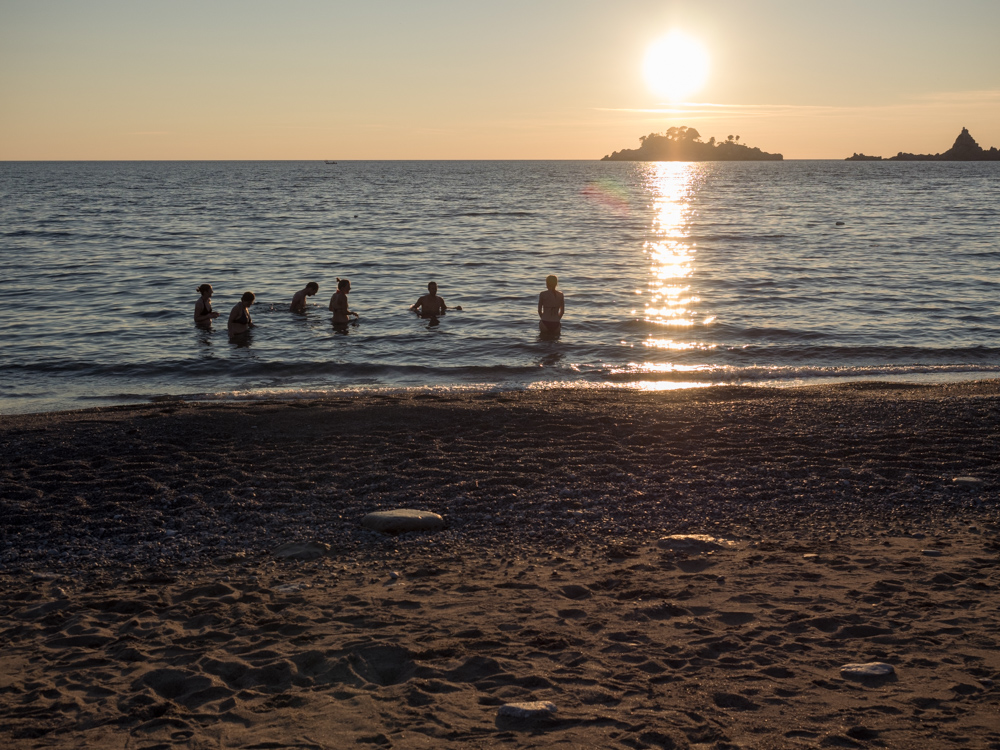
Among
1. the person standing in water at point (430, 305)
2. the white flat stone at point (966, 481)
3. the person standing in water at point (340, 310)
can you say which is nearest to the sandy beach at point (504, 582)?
the white flat stone at point (966, 481)

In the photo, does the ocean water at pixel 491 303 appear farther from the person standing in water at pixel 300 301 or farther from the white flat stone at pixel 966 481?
the white flat stone at pixel 966 481

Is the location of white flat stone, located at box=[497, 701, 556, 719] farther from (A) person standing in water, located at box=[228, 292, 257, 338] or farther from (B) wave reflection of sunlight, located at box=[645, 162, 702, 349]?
(A) person standing in water, located at box=[228, 292, 257, 338]

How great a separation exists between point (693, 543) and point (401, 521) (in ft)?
7.53

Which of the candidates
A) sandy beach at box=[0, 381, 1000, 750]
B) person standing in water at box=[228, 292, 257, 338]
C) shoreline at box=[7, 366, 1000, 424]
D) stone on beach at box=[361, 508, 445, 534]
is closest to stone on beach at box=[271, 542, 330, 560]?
sandy beach at box=[0, 381, 1000, 750]

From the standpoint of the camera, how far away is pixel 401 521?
6238 mm

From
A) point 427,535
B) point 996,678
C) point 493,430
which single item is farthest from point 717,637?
point 493,430

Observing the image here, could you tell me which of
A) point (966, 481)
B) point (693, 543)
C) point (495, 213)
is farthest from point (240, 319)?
point (495, 213)

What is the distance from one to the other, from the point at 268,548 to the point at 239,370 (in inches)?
332

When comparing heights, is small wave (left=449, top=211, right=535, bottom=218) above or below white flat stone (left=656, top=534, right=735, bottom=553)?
above

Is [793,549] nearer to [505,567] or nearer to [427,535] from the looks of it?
[505,567]

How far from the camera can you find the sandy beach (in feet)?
12.5

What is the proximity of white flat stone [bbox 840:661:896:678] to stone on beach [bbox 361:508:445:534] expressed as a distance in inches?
125

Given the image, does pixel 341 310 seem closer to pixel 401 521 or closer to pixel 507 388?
pixel 507 388

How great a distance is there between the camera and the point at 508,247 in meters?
32.9
